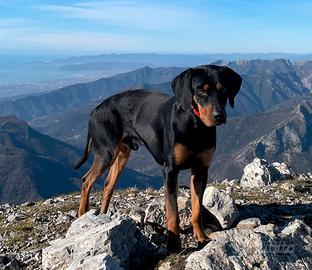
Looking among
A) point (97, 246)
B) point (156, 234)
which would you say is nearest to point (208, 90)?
point (156, 234)

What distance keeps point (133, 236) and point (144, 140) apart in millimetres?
2831

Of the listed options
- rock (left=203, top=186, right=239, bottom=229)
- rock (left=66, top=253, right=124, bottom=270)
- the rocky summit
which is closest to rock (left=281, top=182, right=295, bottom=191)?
the rocky summit

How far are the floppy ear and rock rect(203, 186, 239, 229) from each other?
9.26ft

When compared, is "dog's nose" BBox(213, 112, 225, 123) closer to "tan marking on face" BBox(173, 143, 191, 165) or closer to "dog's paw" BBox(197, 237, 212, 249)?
"tan marking on face" BBox(173, 143, 191, 165)

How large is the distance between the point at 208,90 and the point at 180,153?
1337 mm

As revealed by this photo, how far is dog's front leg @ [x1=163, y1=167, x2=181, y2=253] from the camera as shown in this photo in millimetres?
8922

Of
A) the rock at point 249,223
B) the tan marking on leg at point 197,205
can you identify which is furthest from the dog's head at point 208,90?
the rock at point 249,223

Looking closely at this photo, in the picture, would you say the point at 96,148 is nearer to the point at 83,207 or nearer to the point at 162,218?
the point at 83,207

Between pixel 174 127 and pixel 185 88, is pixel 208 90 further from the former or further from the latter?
pixel 174 127

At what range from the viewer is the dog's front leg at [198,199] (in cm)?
942

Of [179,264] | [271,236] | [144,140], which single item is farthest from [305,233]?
[144,140]

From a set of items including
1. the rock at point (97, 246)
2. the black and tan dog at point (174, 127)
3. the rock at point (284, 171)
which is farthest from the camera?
the rock at point (284, 171)

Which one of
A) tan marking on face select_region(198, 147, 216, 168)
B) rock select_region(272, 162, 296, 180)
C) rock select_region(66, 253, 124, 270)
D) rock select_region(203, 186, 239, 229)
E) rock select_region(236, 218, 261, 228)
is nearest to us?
rock select_region(66, 253, 124, 270)

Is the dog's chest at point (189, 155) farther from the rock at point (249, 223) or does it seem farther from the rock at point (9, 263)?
the rock at point (9, 263)
